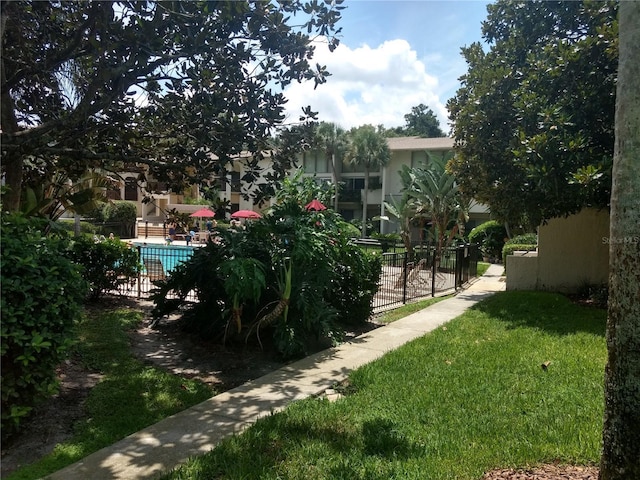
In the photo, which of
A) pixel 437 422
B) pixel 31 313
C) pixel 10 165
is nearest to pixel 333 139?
pixel 10 165

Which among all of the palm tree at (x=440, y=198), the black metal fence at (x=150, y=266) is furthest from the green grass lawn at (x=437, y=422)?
the palm tree at (x=440, y=198)

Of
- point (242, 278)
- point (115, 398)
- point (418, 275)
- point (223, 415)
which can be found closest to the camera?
point (223, 415)

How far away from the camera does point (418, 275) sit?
14.6 meters

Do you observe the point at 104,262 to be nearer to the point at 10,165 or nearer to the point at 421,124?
the point at 10,165

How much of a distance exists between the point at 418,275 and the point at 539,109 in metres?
6.13

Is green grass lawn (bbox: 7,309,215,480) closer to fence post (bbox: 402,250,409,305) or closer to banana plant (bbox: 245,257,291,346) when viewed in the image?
banana plant (bbox: 245,257,291,346)

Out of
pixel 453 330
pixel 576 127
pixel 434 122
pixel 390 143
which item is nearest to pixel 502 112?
pixel 576 127

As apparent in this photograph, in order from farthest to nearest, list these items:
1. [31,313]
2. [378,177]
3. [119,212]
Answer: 1. [378,177]
2. [119,212]
3. [31,313]

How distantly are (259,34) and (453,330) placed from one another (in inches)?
237

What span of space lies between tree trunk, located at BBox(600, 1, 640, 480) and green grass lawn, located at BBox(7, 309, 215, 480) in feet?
12.6

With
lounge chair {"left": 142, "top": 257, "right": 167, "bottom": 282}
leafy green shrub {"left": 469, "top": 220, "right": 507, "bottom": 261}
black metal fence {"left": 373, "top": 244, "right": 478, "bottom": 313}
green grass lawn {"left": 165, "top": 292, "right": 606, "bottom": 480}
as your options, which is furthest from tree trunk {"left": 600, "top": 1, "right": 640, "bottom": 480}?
leafy green shrub {"left": 469, "top": 220, "right": 507, "bottom": 261}

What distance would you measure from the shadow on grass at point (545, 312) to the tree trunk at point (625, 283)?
6053mm

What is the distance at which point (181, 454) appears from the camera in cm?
388

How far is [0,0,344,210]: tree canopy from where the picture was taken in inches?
233
